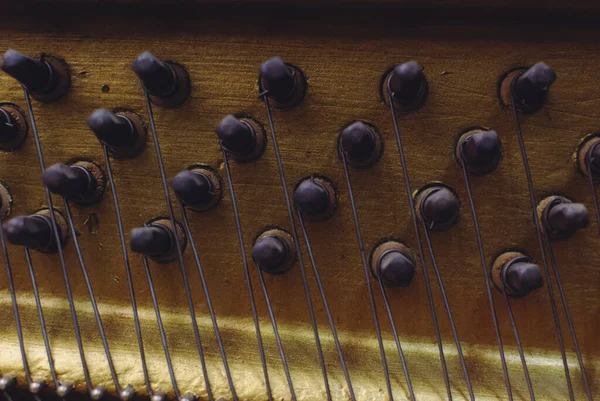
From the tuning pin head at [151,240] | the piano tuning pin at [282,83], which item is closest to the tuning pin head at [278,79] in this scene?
the piano tuning pin at [282,83]

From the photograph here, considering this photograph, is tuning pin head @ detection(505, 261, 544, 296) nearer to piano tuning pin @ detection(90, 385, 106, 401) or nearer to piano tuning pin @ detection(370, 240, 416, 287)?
piano tuning pin @ detection(370, 240, 416, 287)

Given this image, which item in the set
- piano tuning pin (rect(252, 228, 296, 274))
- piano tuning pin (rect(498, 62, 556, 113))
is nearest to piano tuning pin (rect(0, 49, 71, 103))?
piano tuning pin (rect(252, 228, 296, 274))

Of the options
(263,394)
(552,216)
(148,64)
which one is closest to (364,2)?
(148,64)

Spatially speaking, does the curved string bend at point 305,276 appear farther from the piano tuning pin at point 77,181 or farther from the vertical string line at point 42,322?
the vertical string line at point 42,322

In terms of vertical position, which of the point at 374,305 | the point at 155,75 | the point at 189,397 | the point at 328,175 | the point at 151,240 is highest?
the point at 155,75

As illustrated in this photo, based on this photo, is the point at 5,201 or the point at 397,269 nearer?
the point at 397,269

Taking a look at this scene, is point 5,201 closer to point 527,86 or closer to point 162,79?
point 162,79

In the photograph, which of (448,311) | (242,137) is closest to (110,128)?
(242,137)
